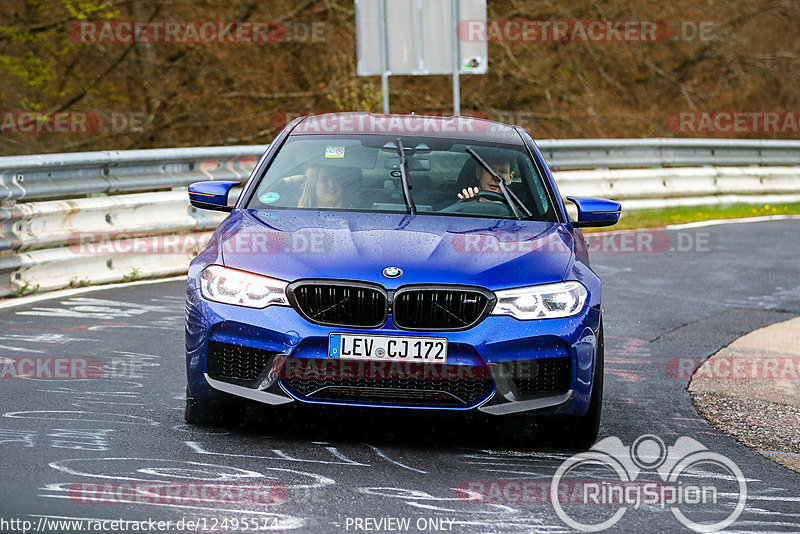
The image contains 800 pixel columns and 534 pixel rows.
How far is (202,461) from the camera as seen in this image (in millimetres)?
5414

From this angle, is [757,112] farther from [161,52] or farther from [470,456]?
[470,456]

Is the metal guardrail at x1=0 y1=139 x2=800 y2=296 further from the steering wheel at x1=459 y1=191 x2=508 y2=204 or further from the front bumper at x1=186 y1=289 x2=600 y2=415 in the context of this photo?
the front bumper at x1=186 y1=289 x2=600 y2=415

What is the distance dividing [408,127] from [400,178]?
2.27 feet

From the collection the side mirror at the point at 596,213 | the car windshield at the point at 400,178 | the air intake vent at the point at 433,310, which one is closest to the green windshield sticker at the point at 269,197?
the car windshield at the point at 400,178

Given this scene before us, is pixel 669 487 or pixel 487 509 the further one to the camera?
pixel 669 487

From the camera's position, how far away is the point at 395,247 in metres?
5.88

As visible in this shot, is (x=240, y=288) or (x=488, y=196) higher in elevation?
(x=488, y=196)

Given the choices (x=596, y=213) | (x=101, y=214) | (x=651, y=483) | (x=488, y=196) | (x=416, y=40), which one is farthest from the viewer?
(x=416, y=40)

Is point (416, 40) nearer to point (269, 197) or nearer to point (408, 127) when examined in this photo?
point (408, 127)

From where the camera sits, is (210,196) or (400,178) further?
(210,196)

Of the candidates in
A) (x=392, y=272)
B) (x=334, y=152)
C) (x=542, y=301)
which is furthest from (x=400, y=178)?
(x=542, y=301)

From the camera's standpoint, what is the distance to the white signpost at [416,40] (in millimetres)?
19094

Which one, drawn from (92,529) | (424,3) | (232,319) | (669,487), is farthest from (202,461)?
(424,3)

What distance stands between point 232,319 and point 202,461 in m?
0.64
